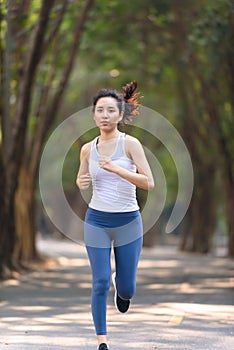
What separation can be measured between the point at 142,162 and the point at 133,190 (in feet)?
0.80

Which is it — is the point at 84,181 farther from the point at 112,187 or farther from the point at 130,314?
the point at 130,314

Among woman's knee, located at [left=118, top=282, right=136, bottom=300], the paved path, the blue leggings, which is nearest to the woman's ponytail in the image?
the blue leggings

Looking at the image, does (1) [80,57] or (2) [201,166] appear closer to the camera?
(1) [80,57]

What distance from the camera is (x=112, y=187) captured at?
27.0 feet

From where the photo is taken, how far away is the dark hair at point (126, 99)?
854 centimetres

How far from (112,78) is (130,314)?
22.1m

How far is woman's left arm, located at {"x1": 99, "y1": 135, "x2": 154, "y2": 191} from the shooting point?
8.09m

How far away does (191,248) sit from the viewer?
40344mm

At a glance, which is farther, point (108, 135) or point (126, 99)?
point (126, 99)

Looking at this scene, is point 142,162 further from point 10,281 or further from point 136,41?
point 136,41

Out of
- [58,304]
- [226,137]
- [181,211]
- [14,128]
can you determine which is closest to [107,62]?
[226,137]

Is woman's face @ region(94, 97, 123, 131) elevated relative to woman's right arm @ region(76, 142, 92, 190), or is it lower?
elevated

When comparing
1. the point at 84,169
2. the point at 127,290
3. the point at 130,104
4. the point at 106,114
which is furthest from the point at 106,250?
the point at 130,104

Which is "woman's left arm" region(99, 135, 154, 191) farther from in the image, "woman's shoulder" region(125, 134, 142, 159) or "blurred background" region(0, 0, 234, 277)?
"blurred background" region(0, 0, 234, 277)
